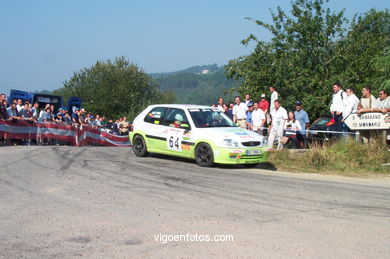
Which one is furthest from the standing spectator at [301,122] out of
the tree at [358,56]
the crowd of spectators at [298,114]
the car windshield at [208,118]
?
the tree at [358,56]

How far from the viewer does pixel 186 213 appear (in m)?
7.40

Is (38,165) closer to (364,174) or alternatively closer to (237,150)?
(237,150)

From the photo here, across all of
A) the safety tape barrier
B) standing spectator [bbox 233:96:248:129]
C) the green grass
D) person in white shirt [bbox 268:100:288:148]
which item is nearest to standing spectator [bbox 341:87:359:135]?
the green grass

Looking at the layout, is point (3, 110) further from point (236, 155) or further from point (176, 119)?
point (236, 155)

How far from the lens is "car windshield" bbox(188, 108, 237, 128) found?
13742 mm

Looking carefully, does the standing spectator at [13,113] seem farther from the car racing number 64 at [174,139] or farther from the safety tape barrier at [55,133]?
the car racing number 64 at [174,139]

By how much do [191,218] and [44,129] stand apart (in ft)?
50.7

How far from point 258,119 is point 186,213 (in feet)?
35.1

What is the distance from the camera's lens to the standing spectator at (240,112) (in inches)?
748

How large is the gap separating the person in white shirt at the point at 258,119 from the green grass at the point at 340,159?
319 cm

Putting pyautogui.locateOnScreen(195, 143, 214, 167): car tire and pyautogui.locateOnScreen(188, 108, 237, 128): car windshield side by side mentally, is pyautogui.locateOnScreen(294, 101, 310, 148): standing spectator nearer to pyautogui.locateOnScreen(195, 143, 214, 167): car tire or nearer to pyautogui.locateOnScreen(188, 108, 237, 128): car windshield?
pyautogui.locateOnScreen(188, 108, 237, 128): car windshield

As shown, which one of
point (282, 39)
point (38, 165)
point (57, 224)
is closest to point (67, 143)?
point (38, 165)

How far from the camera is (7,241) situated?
601 cm

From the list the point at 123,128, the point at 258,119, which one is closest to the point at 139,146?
the point at 258,119
